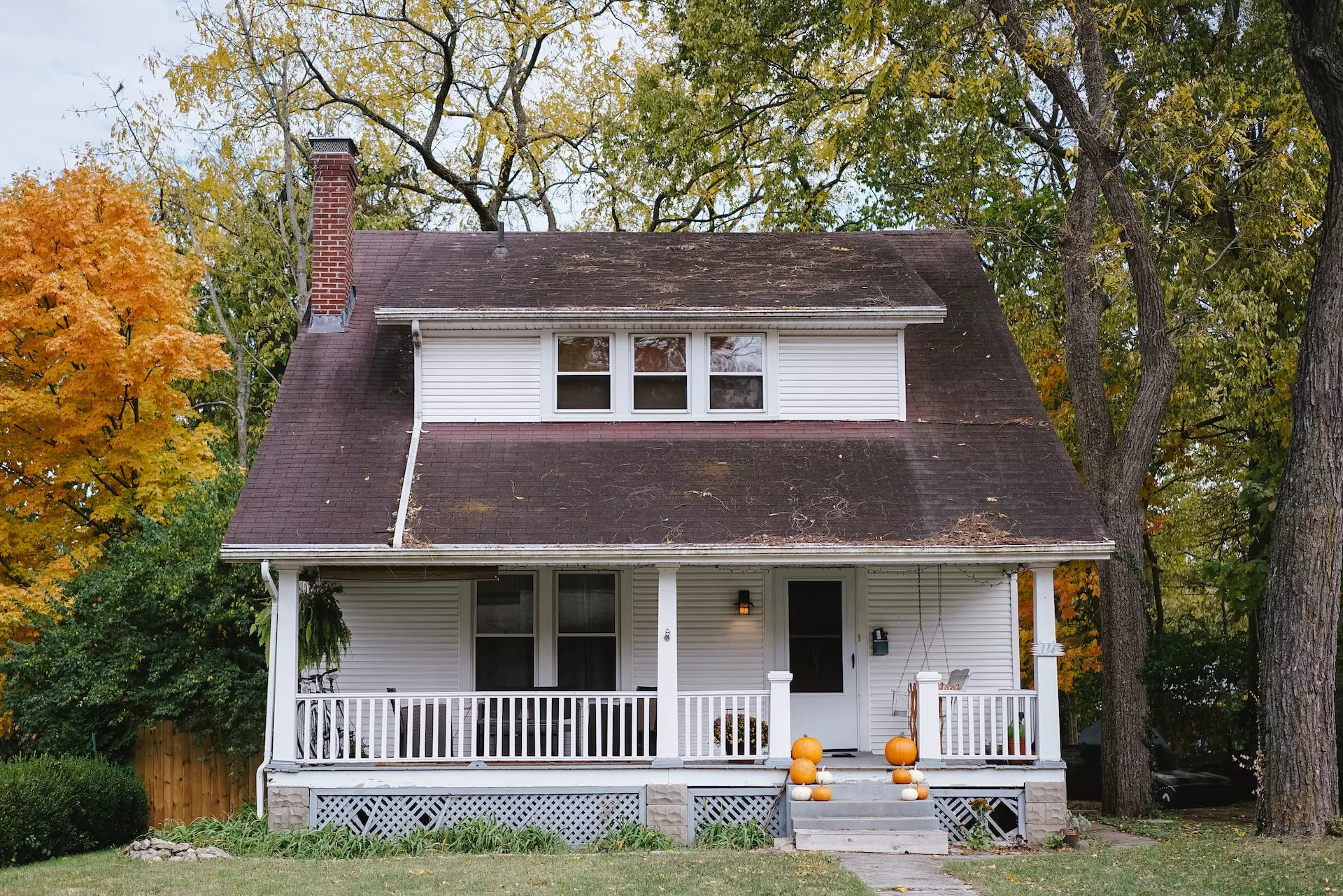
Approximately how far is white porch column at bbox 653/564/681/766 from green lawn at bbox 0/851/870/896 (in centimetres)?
123

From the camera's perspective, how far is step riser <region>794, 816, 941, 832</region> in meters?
12.4

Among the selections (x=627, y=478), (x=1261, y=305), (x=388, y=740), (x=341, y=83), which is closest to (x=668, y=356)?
(x=627, y=478)

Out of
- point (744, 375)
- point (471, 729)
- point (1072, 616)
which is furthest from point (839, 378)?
point (1072, 616)

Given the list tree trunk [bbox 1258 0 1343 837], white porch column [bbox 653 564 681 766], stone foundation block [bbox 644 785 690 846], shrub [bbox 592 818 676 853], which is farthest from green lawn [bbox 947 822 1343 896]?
white porch column [bbox 653 564 681 766]

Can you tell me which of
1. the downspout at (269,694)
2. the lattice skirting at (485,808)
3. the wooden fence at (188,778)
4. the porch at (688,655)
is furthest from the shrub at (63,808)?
the lattice skirting at (485,808)

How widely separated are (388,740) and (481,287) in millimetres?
5758

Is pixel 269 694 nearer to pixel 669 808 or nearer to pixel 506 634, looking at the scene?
pixel 506 634

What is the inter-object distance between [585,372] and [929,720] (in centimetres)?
598

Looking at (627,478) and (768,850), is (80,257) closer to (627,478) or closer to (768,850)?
(627,478)

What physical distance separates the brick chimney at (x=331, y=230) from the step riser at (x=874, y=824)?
9282 millimetres

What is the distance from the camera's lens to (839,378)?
1573 cm

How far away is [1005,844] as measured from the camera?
13.0 meters

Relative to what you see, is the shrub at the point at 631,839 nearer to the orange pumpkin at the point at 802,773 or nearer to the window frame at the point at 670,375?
the orange pumpkin at the point at 802,773

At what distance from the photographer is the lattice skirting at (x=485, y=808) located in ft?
43.0
